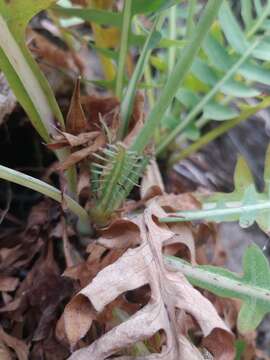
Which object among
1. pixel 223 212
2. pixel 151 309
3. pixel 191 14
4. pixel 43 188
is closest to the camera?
pixel 151 309

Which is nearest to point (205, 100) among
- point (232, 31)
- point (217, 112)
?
point (217, 112)

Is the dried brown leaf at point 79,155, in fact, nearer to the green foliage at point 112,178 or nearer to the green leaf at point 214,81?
the green foliage at point 112,178

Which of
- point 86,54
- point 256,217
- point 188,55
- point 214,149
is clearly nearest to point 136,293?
point 256,217

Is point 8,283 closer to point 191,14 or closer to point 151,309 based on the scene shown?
point 151,309

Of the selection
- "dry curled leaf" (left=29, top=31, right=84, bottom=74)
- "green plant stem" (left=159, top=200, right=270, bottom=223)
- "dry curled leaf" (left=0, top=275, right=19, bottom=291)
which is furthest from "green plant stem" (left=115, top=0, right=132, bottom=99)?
"dry curled leaf" (left=0, top=275, right=19, bottom=291)

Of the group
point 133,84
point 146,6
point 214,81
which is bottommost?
point 214,81

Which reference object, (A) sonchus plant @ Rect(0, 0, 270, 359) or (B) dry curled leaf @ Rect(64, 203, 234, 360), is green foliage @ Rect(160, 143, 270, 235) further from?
(B) dry curled leaf @ Rect(64, 203, 234, 360)

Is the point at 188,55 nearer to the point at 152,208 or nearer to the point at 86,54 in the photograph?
the point at 152,208
